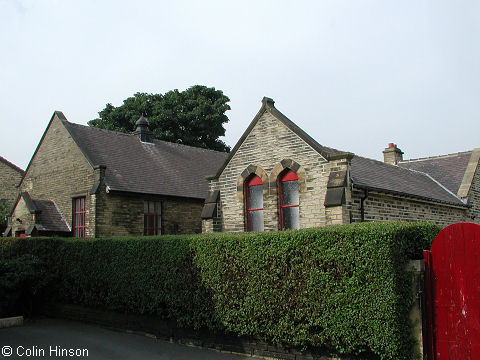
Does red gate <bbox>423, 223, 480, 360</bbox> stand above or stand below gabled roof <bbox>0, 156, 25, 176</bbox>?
below

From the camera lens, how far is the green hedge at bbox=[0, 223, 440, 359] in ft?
26.9

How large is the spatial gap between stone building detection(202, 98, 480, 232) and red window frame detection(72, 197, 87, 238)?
7.93m

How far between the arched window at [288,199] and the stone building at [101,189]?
9204mm

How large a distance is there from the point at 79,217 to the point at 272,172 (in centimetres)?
1126

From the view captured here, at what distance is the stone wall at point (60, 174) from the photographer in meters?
22.0

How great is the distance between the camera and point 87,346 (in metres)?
11.7

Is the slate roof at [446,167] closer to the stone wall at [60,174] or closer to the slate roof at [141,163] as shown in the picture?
the slate roof at [141,163]

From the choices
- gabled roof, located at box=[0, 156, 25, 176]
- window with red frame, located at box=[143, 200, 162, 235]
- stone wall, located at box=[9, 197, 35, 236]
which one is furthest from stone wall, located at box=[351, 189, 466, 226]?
gabled roof, located at box=[0, 156, 25, 176]

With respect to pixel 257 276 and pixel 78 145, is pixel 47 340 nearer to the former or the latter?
pixel 257 276

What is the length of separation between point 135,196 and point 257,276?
A: 13.7m

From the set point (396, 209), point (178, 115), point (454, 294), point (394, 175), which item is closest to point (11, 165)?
point (178, 115)

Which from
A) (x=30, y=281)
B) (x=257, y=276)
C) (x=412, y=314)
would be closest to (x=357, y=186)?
(x=257, y=276)

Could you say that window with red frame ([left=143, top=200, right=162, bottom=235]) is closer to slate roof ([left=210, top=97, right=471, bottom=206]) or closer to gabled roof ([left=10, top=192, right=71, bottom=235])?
gabled roof ([left=10, top=192, right=71, bottom=235])

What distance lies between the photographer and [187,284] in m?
11.6
